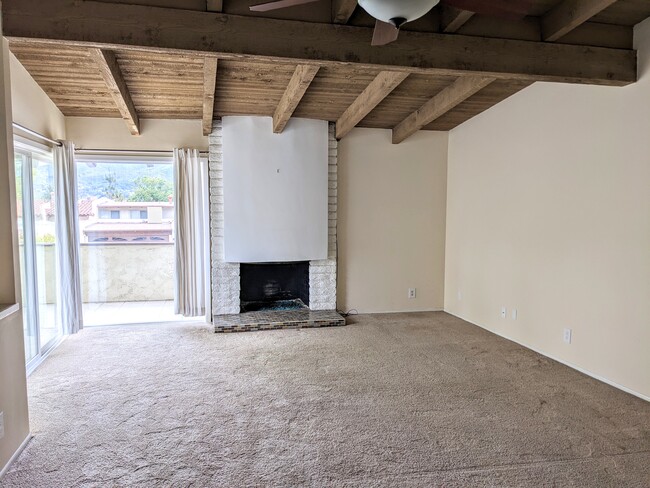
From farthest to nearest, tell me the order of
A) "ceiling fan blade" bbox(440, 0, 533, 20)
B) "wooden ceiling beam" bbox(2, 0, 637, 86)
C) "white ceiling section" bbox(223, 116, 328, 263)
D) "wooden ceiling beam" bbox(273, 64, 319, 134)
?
"white ceiling section" bbox(223, 116, 328, 263)
"wooden ceiling beam" bbox(273, 64, 319, 134)
"wooden ceiling beam" bbox(2, 0, 637, 86)
"ceiling fan blade" bbox(440, 0, 533, 20)

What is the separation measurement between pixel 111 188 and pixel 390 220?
3.60 metres

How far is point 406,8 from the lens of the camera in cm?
162

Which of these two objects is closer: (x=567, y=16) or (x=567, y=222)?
(x=567, y=16)

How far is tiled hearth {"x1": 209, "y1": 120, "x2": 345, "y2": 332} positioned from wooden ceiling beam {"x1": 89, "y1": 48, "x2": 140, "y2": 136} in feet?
2.97

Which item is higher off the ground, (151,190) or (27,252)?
(151,190)

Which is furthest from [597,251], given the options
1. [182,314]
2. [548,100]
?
[182,314]

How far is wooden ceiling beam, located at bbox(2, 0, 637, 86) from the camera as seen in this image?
2428mm

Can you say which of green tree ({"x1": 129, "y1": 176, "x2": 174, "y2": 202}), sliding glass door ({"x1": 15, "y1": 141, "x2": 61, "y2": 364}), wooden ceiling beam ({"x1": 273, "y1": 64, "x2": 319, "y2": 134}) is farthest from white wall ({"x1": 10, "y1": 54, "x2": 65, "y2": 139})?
wooden ceiling beam ({"x1": 273, "y1": 64, "x2": 319, "y2": 134})

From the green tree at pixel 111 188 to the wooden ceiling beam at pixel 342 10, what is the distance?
362 centimetres

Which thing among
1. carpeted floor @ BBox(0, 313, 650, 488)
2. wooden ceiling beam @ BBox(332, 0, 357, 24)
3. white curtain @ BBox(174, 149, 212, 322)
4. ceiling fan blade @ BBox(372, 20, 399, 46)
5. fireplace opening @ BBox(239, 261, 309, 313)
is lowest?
carpeted floor @ BBox(0, 313, 650, 488)

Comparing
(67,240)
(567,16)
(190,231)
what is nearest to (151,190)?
(190,231)

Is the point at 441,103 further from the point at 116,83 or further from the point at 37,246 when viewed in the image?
the point at 37,246

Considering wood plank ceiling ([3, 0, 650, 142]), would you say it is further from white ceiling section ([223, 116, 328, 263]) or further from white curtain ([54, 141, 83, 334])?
white curtain ([54, 141, 83, 334])

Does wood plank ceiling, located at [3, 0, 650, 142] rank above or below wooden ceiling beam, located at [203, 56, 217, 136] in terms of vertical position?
above
